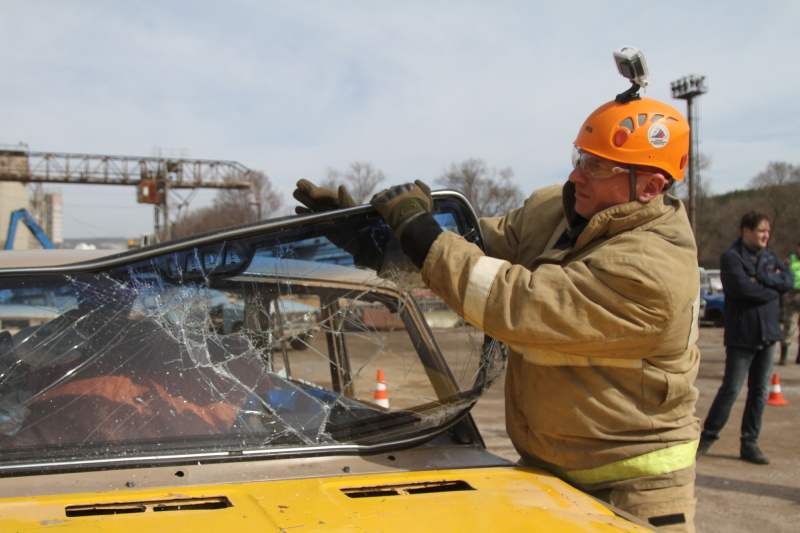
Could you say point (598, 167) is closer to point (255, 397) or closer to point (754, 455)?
point (255, 397)

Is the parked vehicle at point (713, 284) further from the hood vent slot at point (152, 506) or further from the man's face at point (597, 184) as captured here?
the hood vent slot at point (152, 506)

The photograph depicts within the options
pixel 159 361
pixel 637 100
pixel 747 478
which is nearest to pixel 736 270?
pixel 747 478

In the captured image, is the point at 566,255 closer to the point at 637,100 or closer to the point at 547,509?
the point at 637,100

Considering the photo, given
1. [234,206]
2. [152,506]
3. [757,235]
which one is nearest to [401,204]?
[152,506]

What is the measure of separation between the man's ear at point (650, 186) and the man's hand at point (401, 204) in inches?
25.1

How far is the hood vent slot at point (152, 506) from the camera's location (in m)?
1.49

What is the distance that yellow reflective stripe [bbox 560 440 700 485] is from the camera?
6.35 feet

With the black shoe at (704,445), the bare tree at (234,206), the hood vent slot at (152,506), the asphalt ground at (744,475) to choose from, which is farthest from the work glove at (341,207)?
the bare tree at (234,206)

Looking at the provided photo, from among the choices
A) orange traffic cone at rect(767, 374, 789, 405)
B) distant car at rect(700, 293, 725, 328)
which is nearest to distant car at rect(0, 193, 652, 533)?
orange traffic cone at rect(767, 374, 789, 405)

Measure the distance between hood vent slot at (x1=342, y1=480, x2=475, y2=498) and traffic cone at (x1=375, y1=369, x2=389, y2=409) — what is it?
737 mm

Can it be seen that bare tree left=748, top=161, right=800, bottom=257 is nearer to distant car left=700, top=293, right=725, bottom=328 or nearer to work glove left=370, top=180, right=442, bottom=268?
distant car left=700, top=293, right=725, bottom=328

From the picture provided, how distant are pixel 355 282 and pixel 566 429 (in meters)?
0.87

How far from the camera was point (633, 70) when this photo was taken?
2045mm

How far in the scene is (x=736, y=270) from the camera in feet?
17.1
